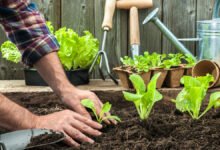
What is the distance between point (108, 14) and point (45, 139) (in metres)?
1.95

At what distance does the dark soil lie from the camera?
1523 millimetres

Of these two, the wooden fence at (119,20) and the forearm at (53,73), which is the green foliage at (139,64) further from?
the forearm at (53,73)

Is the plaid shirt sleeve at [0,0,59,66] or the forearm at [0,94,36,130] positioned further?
the plaid shirt sleeve at [0,0,59,66]

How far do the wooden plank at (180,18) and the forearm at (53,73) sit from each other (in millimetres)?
1716

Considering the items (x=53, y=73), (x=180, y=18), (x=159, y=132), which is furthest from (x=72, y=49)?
(x=159, y=132)

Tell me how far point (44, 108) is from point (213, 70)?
1.20m

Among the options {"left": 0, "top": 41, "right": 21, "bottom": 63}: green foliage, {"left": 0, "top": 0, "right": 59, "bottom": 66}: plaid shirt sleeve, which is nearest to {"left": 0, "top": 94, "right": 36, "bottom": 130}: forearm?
{"left": 0, "top": 0, "right": 59, "bottom": 66}: plaid shirt sleeve

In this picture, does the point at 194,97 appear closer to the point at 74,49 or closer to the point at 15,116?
the point at 15,116

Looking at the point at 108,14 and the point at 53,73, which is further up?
the point at 108,14

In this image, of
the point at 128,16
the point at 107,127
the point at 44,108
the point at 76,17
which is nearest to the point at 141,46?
the point at 128,16

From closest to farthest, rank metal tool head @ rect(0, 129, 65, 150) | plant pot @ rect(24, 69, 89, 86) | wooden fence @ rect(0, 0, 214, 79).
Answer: metal tool head @ rect(0, 129, 65, 150)
plant pot @ rect(24, 69, 89, 86)
wooden fence @ rect(0, 0, 214, 79)

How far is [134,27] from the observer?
3.45 m

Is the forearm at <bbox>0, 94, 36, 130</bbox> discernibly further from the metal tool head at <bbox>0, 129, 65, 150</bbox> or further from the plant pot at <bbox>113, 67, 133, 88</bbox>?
the plant pot at <bbox>113, 67, 133, 88</bbox>

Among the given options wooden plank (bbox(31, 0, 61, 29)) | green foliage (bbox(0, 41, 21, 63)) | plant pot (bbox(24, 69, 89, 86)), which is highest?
wooden plank (bbox(31, 0, 61, 29))
